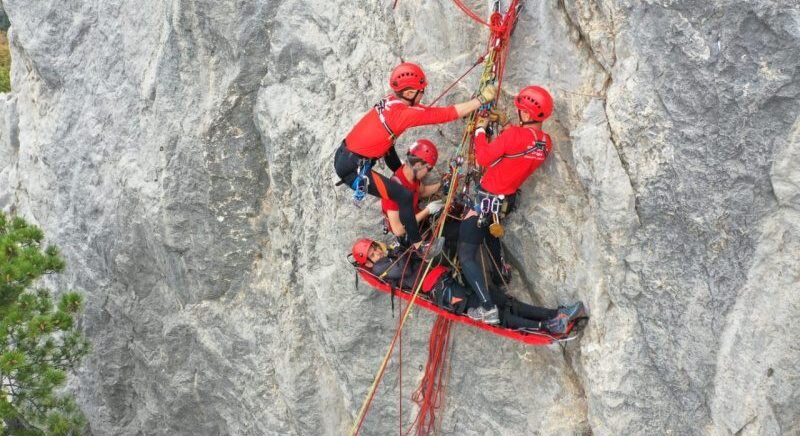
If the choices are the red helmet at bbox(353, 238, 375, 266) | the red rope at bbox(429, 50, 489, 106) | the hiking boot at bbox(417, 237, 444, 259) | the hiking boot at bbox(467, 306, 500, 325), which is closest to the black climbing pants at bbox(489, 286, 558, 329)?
the hiking boot at bbox(467, 306, 500, 325)

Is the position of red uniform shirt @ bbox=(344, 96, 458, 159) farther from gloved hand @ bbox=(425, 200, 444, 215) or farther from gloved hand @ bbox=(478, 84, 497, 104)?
gloved hand @ bbox=(425, 200, 444, 215)

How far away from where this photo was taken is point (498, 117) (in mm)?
5406

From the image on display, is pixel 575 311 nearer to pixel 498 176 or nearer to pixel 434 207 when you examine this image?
pixel 498 176

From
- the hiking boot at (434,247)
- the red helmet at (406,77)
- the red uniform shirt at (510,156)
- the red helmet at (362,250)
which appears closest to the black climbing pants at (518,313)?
the hiking boot at (434,247)

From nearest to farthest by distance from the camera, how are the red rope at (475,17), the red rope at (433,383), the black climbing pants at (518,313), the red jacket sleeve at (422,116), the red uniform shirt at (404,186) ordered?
1. the red jacket sleeve at (422,116)
2. the red rope at (475,17)
3. the black climbing pants at (518,313)
4. the red uniform shirt at (404,186)
5. the red rope at (433,383)

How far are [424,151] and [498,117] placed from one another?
24.4 inches

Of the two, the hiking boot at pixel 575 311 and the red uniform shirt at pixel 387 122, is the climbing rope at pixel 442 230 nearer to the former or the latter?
the red uniform shirt at pixel 387 122

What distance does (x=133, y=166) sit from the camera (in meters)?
8.22

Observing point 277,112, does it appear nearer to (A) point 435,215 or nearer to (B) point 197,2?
(B) point 197,2

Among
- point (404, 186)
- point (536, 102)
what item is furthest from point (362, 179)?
point (536, 102)

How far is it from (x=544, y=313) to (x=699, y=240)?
1.36 m

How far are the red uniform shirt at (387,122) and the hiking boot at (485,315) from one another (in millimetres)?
1393

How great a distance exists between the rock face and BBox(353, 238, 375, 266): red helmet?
1.51 ft

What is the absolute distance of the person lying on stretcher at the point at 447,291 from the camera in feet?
17.9
